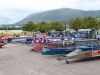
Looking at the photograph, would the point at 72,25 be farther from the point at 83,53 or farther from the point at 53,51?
the point at 83,53

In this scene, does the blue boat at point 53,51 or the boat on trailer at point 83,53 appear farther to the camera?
the blue boat at point 53,51

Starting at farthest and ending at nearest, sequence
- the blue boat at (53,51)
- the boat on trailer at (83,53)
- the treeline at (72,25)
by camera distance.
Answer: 1. the treeline at (72,25)
2. the blue boat at (53,51)
3. the boat on trailer at (83,53)

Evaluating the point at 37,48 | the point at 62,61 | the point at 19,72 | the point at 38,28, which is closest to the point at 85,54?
the point at 62,61

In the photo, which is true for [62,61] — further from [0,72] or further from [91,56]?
[0,72]

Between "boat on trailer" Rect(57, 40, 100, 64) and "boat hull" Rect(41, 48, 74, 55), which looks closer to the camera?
"boat on trailer" Rect(57, 40, 100, 64)

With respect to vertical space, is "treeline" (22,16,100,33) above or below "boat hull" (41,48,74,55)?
above

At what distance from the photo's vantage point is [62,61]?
12.2 m

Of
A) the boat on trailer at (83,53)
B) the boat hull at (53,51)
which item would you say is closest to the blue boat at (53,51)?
the boat hull at (53,51)

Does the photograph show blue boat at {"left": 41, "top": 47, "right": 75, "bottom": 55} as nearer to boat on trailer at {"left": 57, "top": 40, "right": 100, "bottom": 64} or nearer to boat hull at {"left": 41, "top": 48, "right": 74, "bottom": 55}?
boat hull at {"left": 41, "top": 48, "right": 74, "bottom": 55}

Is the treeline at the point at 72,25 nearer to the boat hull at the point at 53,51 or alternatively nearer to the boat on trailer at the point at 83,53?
the boat hull at the point at 53,51

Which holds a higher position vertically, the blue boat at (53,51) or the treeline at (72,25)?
the treeline at (72,25)

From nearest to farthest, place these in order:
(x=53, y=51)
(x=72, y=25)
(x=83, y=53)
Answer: (x=83, y=53) < (x=53, y=51) < (x=72, y=25)

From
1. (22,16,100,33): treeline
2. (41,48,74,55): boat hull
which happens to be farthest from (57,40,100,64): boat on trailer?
(22,16,100,33): treeline

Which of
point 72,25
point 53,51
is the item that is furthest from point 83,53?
point 72,25
